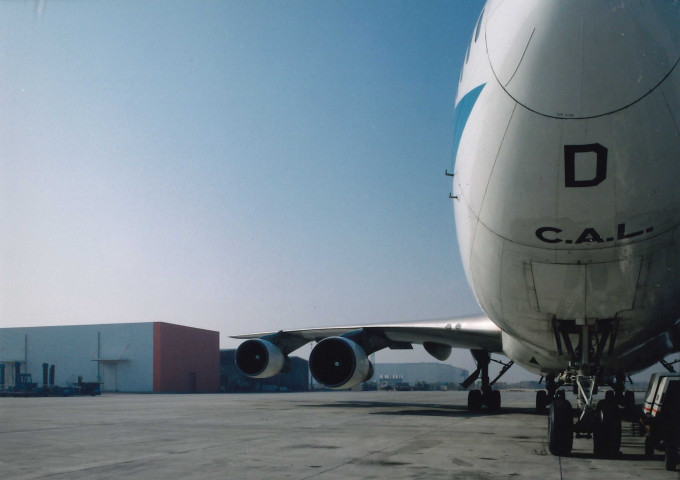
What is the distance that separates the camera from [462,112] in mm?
6289

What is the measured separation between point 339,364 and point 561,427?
7.86m

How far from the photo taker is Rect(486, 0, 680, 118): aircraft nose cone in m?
4.86

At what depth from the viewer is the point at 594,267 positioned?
19.6 ft

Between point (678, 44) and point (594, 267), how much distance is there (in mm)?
1982

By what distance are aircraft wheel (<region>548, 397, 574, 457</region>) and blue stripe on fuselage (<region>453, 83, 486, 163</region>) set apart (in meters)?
2.73

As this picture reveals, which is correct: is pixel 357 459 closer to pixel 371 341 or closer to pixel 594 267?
pixel 594 267

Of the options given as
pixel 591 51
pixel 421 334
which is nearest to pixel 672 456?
pixel 591 51

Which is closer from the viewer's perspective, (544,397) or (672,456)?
(672,456)

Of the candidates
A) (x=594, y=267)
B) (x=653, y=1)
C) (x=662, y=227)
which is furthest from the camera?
(x=594, y=267)

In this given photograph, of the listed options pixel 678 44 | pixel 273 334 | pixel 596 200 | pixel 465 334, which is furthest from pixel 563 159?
pixel 273 334

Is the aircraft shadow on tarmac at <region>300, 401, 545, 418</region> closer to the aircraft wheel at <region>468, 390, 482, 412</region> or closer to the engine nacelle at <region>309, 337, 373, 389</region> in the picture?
the aircraft wheel at <region>468, 390, 482, 412</region>

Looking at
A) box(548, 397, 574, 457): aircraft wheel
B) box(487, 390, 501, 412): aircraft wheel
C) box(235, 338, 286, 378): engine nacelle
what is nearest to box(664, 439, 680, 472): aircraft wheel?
box(548, 397, 574, 457): aircraft wheel

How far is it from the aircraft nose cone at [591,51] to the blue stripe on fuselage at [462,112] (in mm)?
607

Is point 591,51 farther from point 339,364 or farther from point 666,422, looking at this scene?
point 339,364
